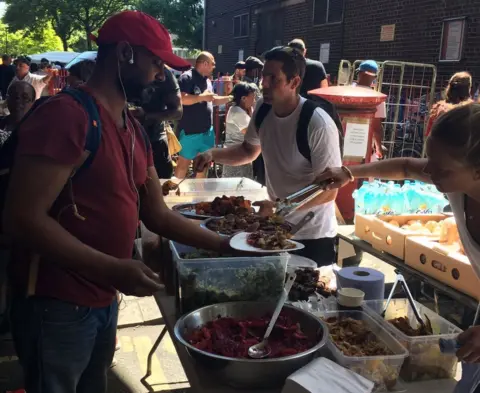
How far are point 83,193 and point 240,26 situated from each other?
60.5ft

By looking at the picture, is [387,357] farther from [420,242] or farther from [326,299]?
[420,242]

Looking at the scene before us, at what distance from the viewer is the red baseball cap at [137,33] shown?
5.66 feet

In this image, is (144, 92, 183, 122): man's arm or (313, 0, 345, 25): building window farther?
(313, 0, 345, 25): building window

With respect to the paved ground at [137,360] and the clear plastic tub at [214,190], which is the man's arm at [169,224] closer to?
the clear plastic tub at [214,190]

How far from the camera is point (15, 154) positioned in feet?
4.98

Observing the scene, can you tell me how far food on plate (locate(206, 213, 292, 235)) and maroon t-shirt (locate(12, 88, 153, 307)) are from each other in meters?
0.63

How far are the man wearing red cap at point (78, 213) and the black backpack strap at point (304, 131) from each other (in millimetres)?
1133

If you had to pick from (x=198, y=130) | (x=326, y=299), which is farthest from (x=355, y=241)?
(x=198, y=130)

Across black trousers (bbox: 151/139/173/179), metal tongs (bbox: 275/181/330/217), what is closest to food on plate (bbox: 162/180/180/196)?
metal tongs (bbox: 275/181/330/217)

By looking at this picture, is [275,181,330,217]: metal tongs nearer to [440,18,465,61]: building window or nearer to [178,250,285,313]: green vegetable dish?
[178,250,285,313]: green vegetable dish

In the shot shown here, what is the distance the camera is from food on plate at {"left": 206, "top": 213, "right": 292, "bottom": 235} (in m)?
2.25

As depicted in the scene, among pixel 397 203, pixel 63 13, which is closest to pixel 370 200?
pixel 397 203

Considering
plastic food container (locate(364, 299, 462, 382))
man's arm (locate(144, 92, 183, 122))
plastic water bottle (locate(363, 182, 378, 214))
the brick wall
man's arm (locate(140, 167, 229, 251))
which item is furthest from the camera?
the brick wall

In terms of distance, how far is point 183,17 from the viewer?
84.9 feet
